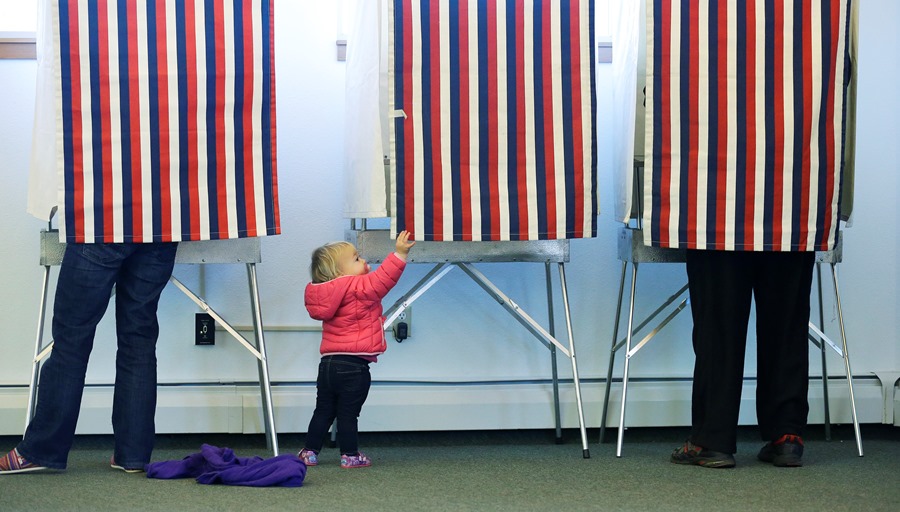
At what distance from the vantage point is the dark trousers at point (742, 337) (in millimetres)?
2770

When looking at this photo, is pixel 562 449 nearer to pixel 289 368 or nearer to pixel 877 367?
pixel 289 368

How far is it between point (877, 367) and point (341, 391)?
192 centimetres

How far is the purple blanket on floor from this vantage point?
248 centimetres

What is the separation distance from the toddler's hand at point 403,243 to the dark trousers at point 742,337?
789mm

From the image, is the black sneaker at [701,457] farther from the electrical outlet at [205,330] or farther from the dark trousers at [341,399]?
the electrical outlet at [205,330]

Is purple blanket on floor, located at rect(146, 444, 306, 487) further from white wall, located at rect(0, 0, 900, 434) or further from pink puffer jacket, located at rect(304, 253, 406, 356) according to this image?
white wall, located at rect(0, 0, 900, 434)

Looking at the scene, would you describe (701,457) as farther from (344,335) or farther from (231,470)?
(231,470)

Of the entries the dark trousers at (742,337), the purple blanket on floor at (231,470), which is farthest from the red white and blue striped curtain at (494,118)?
the purple blanket on floor at (231,470)

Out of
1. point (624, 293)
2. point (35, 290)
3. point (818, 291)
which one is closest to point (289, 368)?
point (35, 290)

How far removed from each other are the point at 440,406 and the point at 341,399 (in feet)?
1.88

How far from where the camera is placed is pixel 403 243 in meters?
2.78

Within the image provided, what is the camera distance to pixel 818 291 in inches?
132

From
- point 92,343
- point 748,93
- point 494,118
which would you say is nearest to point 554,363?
point 494,118

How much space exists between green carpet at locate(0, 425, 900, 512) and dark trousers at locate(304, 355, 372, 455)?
0.27 ft
